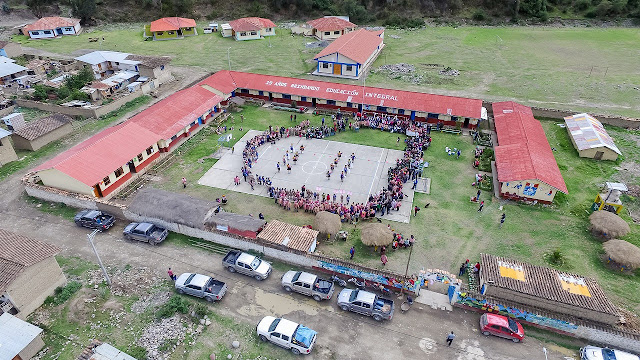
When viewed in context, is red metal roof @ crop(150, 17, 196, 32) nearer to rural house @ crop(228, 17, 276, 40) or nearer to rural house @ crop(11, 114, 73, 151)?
rural house @ crop(228, 17, 276, 40)

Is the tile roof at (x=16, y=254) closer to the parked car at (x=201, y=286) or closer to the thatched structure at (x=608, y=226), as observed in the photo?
the parked car at (x=201, y=286)

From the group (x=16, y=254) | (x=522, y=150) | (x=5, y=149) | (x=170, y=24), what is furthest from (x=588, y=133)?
(x=170, y=24)

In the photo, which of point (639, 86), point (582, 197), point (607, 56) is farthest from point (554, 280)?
point (607, 56)

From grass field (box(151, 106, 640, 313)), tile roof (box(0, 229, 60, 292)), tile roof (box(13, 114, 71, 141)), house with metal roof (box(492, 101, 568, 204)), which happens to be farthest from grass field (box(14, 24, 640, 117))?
tile roof (box(0, 229, 60, 292))

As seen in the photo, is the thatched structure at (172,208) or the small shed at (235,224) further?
the thatched structure at (172,208)

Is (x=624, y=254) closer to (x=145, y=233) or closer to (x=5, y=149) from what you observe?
(x=145, y=233)

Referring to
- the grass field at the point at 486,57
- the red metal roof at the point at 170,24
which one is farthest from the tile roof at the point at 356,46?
the red metal roof at the point at 170,24

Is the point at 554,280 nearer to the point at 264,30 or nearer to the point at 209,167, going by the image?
the point at 209,167
